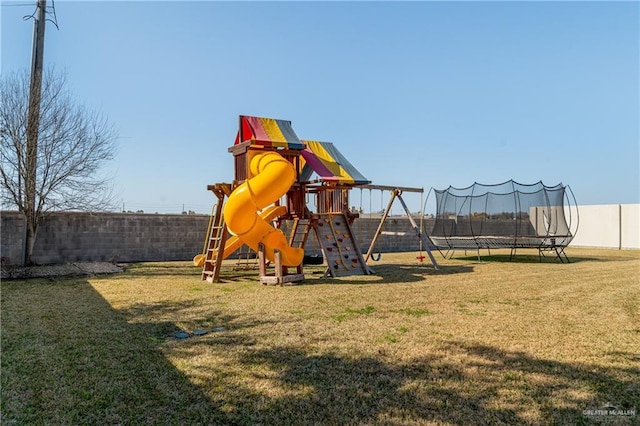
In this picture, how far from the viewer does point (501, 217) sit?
1642 centimetres

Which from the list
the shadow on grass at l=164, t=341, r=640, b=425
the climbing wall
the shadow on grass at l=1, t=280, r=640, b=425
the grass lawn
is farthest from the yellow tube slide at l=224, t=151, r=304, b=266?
the shadow on grass at l=164, t=341, r=640, b=425

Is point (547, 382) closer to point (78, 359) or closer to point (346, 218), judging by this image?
point (78, 359)

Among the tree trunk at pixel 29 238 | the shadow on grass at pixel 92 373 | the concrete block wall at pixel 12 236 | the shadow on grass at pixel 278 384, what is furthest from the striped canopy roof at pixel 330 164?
the concrete block wall at pixel 12 236

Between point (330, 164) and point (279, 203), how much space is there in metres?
1.82

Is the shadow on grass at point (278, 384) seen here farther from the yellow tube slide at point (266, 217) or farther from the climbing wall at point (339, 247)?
the climbing wall at point (339, 247)

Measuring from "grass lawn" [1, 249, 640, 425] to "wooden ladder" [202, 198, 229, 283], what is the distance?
168cm

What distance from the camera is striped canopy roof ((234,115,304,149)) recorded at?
8.88 meters

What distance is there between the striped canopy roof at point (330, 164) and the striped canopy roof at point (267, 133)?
107 centimetres

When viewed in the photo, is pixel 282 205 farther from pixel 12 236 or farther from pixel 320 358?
pixel 12 236

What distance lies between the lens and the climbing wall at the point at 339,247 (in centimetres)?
989

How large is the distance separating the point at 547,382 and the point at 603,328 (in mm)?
2279

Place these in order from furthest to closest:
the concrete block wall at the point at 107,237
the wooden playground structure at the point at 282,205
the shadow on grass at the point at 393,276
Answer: the concrete block wall at the point at 107,237, the shadow on grass at the point at 393,276, the wooden playground structure at the point at 282,205

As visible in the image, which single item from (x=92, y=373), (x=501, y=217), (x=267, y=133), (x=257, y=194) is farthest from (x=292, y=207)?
(x=501, y=217)

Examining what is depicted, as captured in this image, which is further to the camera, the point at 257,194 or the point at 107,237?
the point at 107,237
